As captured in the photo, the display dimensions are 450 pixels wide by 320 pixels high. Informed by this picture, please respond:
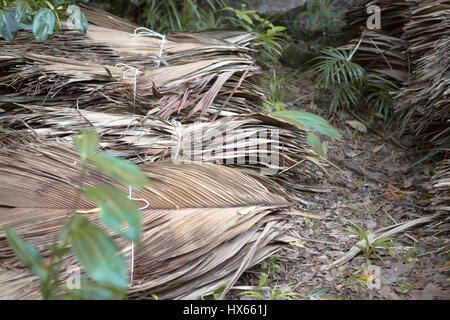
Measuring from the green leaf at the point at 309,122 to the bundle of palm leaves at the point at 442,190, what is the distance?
53 cm

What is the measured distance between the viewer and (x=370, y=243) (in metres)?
1.88

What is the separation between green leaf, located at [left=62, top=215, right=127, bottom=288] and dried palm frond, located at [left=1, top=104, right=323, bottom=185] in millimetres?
978

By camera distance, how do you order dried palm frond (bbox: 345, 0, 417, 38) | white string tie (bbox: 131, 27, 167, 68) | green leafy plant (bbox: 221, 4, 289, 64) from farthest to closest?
green leafy plant (bbox: 221, 4, 289, 64) < dried palm frond (bbox: 345, 0, 417, 38) < white string tie (bbox: 131, 27, 167, 68)

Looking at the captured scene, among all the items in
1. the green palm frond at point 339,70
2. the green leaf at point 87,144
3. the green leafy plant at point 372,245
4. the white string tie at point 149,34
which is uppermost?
the white string tie at point 149,34

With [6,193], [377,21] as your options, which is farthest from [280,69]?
[6,193]

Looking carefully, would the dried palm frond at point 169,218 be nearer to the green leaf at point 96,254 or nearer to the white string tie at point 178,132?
the white string tie at point 178,132

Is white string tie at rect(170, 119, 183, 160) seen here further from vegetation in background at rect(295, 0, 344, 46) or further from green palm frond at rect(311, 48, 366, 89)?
vegetation in background at rect(295, 0, 344, 46)

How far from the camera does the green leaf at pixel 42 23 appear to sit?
6.18 ft

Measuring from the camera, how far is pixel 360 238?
1.97m

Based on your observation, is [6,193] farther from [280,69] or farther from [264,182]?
[280,69]

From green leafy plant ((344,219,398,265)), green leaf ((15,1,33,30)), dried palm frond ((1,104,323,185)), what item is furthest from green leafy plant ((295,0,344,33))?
→ green leaf ((15,1,33,30))

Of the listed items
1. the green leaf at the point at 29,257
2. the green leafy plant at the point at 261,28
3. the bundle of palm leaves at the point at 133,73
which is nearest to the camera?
the green leaf at the point at 29,257

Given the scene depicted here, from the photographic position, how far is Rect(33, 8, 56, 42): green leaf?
1883mm

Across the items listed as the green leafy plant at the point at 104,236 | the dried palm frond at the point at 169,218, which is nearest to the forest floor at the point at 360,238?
the dried palm frond at the point at 169,218
